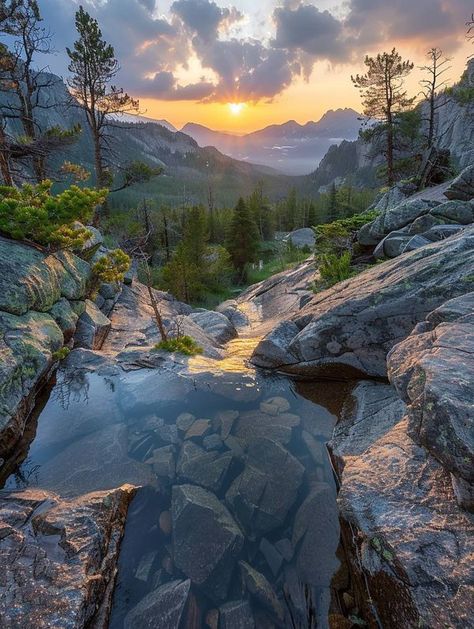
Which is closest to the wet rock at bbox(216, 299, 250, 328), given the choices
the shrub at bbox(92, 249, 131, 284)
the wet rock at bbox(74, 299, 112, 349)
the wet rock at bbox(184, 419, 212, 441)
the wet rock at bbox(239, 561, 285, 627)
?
the shrub at bbox(92, 249, 131, 284)

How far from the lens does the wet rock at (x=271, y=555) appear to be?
4991mm

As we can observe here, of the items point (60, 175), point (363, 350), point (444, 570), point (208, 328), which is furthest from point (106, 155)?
point (444, 570)

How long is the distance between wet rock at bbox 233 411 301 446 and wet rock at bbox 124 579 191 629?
300 cm

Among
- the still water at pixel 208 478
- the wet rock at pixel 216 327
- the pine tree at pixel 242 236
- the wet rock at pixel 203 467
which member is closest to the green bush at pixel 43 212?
the still water at pixel 208 478

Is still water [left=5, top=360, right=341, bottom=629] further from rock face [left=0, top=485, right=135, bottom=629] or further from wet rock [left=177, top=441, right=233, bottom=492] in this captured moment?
rock face [left=0, top=485, right=135, bottom=629]

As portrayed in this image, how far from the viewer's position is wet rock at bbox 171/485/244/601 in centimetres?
484

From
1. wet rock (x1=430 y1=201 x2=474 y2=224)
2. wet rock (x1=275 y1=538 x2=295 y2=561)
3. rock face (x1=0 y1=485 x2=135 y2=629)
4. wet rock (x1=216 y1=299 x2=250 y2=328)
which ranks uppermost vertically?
wet rock (x1=430 y1=201 x2=474 y2=224)

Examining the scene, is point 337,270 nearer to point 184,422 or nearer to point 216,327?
point 216,327

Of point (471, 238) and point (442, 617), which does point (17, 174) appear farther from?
point (442, 617)

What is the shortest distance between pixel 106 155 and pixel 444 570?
2815 cm

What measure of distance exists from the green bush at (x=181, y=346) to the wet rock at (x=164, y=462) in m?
4.52

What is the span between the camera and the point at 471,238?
308 inches

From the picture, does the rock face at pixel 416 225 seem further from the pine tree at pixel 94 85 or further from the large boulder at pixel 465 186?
the pine tree at pixel 94 85

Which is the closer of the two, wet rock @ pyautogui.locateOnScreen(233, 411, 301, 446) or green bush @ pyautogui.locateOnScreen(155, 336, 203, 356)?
wet rock @ pyautogui.locateOnScreen(233, 411, 301, 446)
